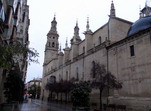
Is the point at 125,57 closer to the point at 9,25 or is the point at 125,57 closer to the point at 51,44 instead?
the point at 9,25

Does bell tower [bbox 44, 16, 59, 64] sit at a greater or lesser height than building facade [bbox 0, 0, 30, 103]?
greater

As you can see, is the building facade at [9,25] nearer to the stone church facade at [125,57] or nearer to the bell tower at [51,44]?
the stone church facade at [125,57]

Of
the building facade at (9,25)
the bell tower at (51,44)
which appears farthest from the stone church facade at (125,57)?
the bell tower at (51,44)

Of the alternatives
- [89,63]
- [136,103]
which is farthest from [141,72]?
[89,63]

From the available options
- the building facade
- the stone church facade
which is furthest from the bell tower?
the building facade

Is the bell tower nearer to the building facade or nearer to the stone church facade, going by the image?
the stone church facade

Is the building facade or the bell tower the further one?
the bell tower

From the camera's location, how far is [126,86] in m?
18.9

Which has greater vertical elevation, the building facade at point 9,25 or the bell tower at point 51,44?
the bell tower at point 51,44

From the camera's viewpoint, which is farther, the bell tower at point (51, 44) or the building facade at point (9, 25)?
the bell tower at point (51, 44)

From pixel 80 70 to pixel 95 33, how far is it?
8056 millimetres

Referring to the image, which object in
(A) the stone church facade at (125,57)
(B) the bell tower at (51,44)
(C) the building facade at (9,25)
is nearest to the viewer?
(C) the building facade at (9,25)

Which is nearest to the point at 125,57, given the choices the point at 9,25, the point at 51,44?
the point at 9,25

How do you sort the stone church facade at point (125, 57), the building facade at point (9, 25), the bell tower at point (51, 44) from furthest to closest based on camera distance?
1. the bell tower at point (51, 44)
2. the stone church facade at point (125, 57)
3. the building facade at point (9, 25)
